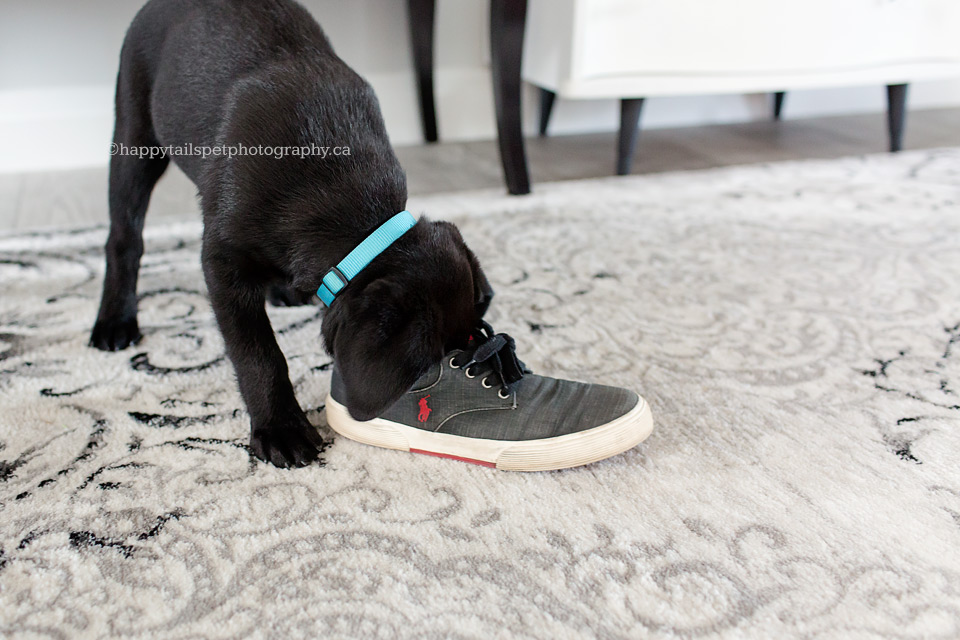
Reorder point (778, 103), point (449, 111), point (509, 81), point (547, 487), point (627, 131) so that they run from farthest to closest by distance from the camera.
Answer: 1. point (778, 103)
2. point (449, 111)
3. point (627, 131)
4. point (509, 81)
5. point (547, 487)

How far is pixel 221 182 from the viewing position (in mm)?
887

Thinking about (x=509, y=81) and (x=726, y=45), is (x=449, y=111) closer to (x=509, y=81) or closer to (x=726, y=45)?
(x=509, y=81)

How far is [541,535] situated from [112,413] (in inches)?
25.4

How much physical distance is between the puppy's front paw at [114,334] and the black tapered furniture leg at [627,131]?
1518 mm

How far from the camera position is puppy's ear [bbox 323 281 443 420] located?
752 mm

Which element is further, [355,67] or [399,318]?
[355,67]

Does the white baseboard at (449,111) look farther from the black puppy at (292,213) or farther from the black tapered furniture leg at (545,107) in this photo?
the black puppy at (292,213)

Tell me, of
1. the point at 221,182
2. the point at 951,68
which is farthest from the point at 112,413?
the point at 951,68

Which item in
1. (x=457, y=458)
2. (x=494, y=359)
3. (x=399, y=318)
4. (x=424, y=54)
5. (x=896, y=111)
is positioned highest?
(x=424, y=54)

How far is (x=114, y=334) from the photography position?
1.22 m

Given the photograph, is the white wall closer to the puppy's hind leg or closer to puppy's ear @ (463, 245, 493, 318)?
the puppy's hind leg

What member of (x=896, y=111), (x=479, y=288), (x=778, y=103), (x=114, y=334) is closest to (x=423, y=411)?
(x=479, y=288)

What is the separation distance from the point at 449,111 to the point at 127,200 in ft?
5.42

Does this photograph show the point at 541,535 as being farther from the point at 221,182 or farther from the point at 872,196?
the point at 872,196
